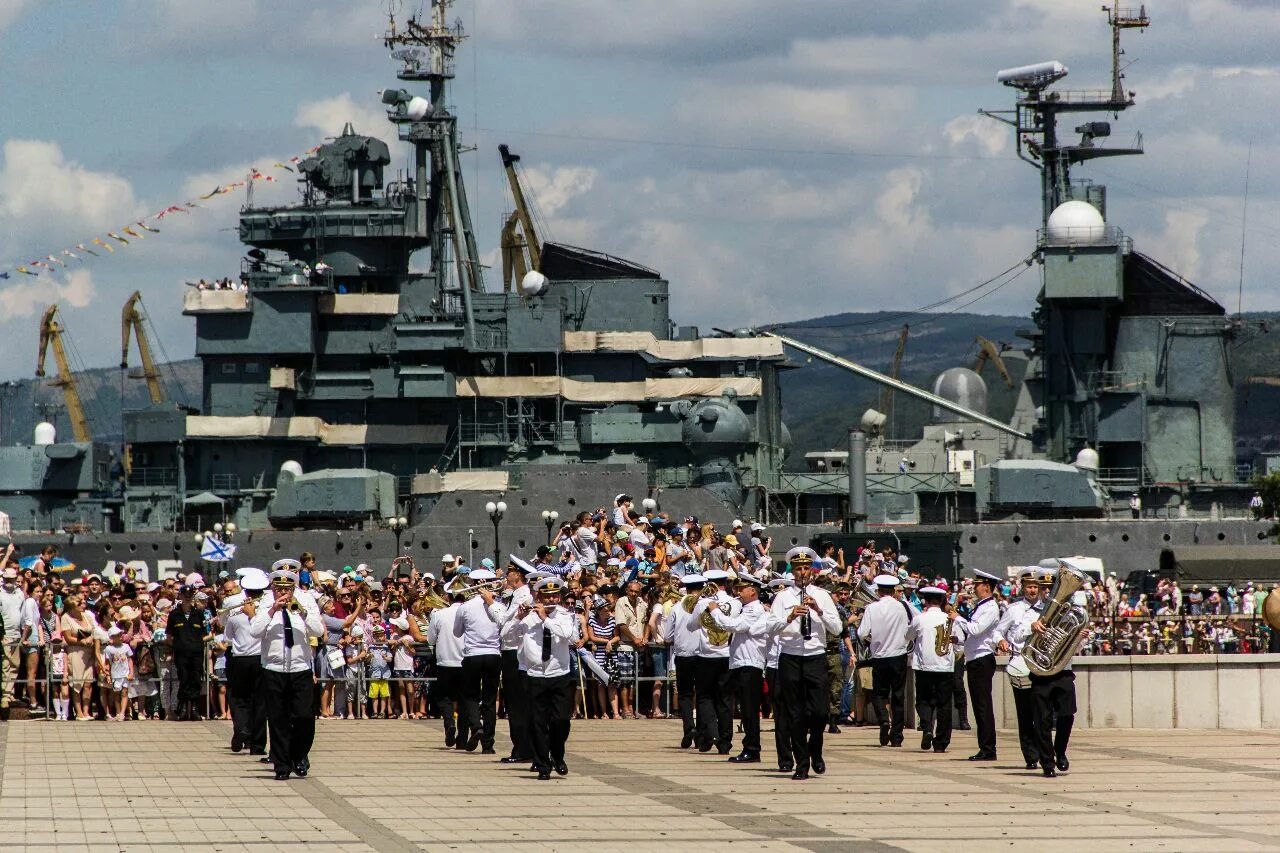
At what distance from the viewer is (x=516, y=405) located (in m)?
60.9

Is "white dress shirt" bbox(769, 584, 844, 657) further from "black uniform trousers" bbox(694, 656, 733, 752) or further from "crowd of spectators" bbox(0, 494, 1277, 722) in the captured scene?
"crowd of spectators" bbox(0, 494, 1277, 722)

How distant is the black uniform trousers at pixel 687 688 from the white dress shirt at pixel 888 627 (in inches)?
76.9

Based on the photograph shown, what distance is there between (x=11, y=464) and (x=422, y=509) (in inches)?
696

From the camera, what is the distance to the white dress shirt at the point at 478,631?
21.2 meters

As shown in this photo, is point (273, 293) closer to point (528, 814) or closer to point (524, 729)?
point (524, 729)

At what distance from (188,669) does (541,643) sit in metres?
8.61

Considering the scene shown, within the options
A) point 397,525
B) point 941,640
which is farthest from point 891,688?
point 397,525

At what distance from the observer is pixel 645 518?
35500mm

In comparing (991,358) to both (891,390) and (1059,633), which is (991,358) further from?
(1059,633)

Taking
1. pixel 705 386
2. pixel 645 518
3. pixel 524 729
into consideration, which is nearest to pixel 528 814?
pixel 524 729

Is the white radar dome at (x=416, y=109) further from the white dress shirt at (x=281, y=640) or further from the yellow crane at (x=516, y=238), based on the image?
the white dress shirt at (x=281, y=640)

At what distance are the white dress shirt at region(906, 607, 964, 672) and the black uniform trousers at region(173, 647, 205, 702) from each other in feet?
31.0

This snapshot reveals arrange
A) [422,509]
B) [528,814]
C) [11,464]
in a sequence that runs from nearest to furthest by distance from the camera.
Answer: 1. [528,814]
2. [422,509]
3. [11,464]

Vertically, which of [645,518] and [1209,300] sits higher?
[1209,300]
